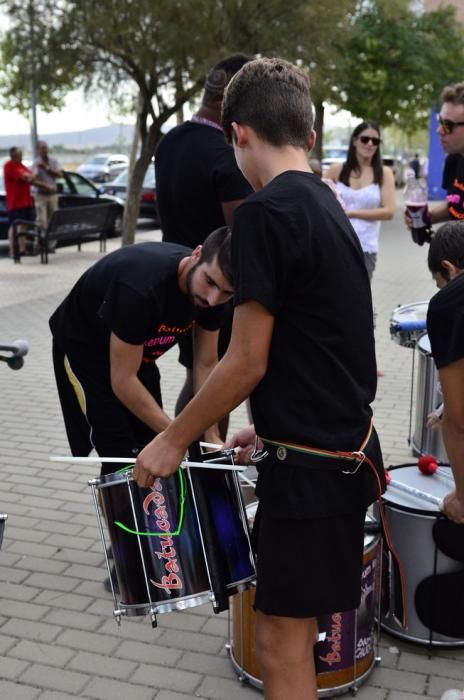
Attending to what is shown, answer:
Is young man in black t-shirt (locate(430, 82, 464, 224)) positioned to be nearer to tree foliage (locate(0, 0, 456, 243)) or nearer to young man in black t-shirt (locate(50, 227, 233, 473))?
young man in black t-shirt (locate(50, 227, 233, 473))

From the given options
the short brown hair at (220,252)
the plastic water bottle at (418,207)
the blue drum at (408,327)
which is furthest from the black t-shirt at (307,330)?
the plastic water bottle at (418,207)

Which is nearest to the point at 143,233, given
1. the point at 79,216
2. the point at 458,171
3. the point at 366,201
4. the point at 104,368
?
the point at 79,216

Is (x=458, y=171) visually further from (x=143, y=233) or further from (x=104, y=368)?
(x=143, y=233)

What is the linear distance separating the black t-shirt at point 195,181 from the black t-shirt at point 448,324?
155 cm

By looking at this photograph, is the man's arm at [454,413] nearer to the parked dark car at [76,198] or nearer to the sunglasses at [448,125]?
the sunglasses at [448,125]

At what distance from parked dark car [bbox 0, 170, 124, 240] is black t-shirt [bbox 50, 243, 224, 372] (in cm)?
1268

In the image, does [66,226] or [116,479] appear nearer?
[116,479]

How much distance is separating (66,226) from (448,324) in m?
12.2

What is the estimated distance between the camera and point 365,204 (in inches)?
262

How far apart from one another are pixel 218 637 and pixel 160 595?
949 millimetres

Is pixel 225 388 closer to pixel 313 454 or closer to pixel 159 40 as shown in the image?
pixel 313 454

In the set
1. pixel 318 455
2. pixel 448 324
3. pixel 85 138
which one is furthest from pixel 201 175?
pixel 85 138

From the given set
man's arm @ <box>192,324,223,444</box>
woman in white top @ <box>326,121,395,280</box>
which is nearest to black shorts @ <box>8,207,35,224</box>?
woman in white top @ <box>326,121,395,280</box>

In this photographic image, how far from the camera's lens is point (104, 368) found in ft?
10.6
